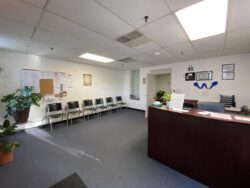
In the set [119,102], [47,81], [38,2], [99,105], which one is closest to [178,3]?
[38,2]

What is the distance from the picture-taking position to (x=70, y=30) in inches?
90.7

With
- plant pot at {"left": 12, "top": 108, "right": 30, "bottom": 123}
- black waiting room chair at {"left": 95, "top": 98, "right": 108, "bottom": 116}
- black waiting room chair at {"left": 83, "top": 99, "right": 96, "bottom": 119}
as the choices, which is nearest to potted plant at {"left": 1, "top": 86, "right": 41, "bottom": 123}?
plant pot at {"left": 12, "top": 108, "right": 30, "bottom": 123}

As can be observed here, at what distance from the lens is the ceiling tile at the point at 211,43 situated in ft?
8.79

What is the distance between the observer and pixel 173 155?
214 cm

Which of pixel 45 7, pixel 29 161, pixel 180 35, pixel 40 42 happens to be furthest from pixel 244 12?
pixel 29 161

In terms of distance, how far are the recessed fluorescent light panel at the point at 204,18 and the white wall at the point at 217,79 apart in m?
2.15

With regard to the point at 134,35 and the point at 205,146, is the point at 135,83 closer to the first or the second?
the point at 134,35

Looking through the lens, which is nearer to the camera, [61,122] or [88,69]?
[61,122]

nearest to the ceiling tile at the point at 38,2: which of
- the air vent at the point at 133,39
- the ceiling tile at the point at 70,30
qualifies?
the ceiling tile at the point at 70,30

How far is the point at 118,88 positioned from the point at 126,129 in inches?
143

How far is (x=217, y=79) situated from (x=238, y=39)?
1716mm

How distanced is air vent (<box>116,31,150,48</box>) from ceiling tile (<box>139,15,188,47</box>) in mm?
137

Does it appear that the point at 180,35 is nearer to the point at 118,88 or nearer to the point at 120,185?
the point at 120,185

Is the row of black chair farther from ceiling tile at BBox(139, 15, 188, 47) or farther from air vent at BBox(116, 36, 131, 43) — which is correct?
ceiling tile at BBox(139, 15, 188, 47)
